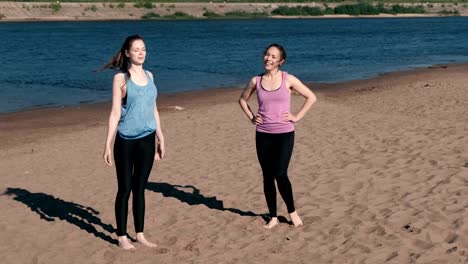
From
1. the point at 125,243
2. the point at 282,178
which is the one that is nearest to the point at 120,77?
the point at 125,243

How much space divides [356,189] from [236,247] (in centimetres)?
227

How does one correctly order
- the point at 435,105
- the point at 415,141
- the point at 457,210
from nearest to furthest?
the point at 457,210 → the point at 415,141 → the point at 435,105

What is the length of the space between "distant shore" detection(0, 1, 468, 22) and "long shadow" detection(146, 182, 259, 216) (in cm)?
8609

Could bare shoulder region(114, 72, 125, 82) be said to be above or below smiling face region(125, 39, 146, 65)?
below

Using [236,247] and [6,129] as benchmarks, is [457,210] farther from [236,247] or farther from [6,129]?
[6,129]

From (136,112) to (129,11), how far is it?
97773mm

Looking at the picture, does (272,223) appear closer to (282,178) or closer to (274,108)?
(282,178)

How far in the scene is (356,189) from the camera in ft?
27.3

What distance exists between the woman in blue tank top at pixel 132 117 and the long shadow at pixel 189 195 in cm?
192

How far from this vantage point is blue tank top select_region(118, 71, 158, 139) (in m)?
6.00

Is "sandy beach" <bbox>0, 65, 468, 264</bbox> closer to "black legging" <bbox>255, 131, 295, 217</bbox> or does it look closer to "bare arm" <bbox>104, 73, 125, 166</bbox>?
"black legging" <bbox>255, 131, 295, 217</bbox>

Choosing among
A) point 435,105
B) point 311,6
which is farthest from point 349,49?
point 311,6

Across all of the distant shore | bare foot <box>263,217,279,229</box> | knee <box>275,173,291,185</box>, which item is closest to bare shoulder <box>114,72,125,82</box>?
knee <box>275,173,291,185</box>

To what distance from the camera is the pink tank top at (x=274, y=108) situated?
6492 mm
